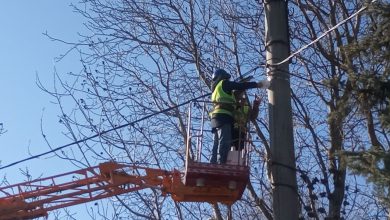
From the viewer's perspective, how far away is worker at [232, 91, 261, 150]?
401 inches

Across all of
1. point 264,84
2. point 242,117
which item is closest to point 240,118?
point 242,117

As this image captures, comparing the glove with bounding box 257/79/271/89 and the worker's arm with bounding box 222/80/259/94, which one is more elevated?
the worker's arm with bounding box 222/80/259/94

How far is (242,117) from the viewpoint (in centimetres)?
1015

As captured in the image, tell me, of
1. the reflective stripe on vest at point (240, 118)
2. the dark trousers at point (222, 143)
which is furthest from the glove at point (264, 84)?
the dark trousers at point (222, 143)

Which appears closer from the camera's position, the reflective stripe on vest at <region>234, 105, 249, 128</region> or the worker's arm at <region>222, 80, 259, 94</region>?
the reflective stripe on vest at <region>234, 105, 249, 128</region>

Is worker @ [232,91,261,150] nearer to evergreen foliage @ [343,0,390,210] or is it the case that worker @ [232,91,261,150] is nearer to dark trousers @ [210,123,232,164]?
dark trousers @ [210,123,232,164]

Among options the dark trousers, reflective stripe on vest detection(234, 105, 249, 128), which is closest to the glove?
reflective stripe on vest detection(234, 105, 249, 128)

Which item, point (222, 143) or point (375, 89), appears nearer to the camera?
point (375, 89)

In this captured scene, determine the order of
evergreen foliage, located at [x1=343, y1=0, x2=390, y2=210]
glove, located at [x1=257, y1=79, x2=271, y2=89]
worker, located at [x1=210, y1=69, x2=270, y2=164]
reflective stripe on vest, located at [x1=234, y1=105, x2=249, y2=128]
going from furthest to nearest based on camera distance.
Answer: worker, located at [x1=210, y1=69, x2=270, y2=164] → reflective stripe on vest, located at [x1=234, y1=105, x2=249, y2=128] → glove, located at [x1=257, y1=79, x2=271, y2=89] → evergreen foliage, located at [x1=343, y1=0, x2=390, y2=210]

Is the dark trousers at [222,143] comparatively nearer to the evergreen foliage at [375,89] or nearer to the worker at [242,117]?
the worker at [242,117]

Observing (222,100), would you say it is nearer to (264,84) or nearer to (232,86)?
(232,86)

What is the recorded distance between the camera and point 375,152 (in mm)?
8375

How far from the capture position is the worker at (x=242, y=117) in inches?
401

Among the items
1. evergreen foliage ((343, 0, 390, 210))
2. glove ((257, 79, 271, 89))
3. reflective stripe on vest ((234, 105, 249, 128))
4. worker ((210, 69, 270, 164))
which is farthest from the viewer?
worker ((210, 69, 270, 164))
